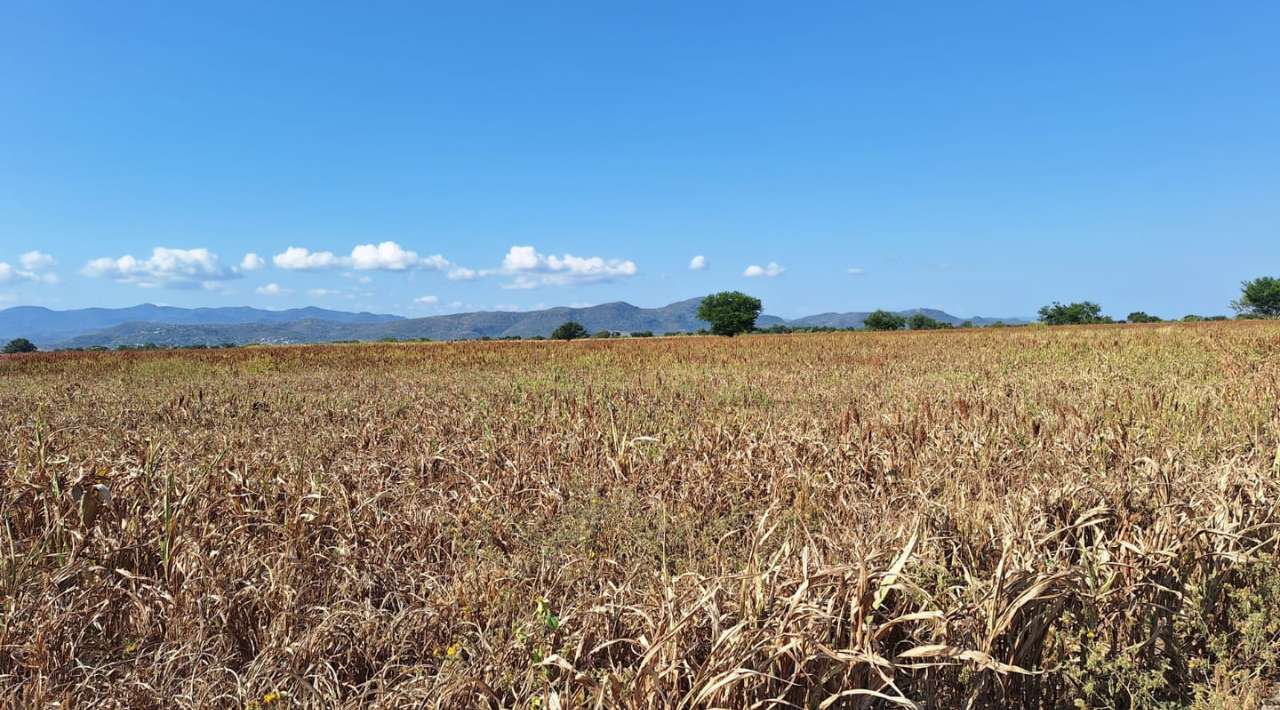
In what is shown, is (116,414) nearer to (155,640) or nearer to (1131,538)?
(155,640)

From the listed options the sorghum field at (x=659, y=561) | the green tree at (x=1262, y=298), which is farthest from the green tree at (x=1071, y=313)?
the sorghum field at (x=659, y=561)

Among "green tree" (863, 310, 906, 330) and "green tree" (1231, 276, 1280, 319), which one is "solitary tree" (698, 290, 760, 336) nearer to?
"green tree" (863, 310, 906, 330)

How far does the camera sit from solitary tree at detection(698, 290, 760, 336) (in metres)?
128

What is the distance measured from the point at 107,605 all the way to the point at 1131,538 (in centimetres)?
549

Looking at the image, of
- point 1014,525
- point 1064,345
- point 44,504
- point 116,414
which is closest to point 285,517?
point 44,504

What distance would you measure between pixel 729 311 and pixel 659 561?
12829 cm

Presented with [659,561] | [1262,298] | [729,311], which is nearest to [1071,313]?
[1262,298]

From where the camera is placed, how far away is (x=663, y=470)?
→ 18.8 ft

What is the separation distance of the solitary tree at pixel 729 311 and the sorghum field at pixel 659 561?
120584 mm

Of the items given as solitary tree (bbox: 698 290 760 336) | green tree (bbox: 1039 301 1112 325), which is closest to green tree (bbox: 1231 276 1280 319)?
green tree (bbox: 1039 301 1112 325)

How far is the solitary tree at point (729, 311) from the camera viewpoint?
128 meters

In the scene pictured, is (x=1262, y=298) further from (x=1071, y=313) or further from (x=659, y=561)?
(x=659, y=561)

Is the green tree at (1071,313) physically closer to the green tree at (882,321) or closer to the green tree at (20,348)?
the green tree at (882,321)

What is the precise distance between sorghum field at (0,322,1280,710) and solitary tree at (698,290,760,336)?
120584 mm
